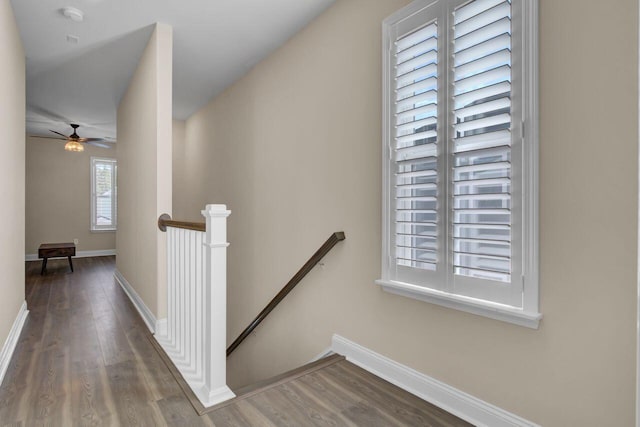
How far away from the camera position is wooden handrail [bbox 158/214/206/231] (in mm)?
1992

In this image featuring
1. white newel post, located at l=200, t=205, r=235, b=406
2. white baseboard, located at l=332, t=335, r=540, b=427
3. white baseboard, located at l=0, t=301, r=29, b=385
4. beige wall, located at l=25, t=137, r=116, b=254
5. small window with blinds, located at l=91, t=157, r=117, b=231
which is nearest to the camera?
white baseboard, located at l=332, t=335, r=540, b=427

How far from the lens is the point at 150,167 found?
3.12 meters

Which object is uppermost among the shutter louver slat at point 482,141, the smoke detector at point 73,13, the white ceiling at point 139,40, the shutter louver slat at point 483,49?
the white ceiling at point 139,40

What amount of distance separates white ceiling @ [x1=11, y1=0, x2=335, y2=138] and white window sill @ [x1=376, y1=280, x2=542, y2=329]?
2154mm

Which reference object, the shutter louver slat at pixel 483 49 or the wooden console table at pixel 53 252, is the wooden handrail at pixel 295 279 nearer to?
the shutter louver slat at pixel 483 49

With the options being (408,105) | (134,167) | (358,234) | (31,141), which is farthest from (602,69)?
(31,141)

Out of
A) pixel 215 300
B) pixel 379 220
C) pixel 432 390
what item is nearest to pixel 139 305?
pixel 215 300

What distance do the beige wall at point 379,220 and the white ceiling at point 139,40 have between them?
26 cm

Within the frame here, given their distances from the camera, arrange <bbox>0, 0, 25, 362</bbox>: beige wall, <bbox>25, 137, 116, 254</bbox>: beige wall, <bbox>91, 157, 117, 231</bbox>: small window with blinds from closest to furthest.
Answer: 1. <bbox>0, 0, 25, 362</bbox>: beige wall
2. <bbox>25, 137, 116, 254</bbox>: beige wall
3. <bbox>91, 157, 117, 231</bbox>: small window with blinds

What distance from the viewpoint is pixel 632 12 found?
1287 mm

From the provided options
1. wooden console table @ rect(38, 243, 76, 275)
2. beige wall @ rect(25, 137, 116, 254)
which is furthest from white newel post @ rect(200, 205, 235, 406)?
beige wall @ rect(25, 137, 116, 254)

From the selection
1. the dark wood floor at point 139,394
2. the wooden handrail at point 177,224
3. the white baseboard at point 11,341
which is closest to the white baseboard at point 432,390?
the dark wood floor at point 139,394

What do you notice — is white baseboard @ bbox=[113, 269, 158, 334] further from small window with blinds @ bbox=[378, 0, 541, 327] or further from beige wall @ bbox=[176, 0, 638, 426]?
small window with blinds @ bbox=[378, 0, 541, 327]

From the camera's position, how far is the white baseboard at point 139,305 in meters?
→ 2.94
